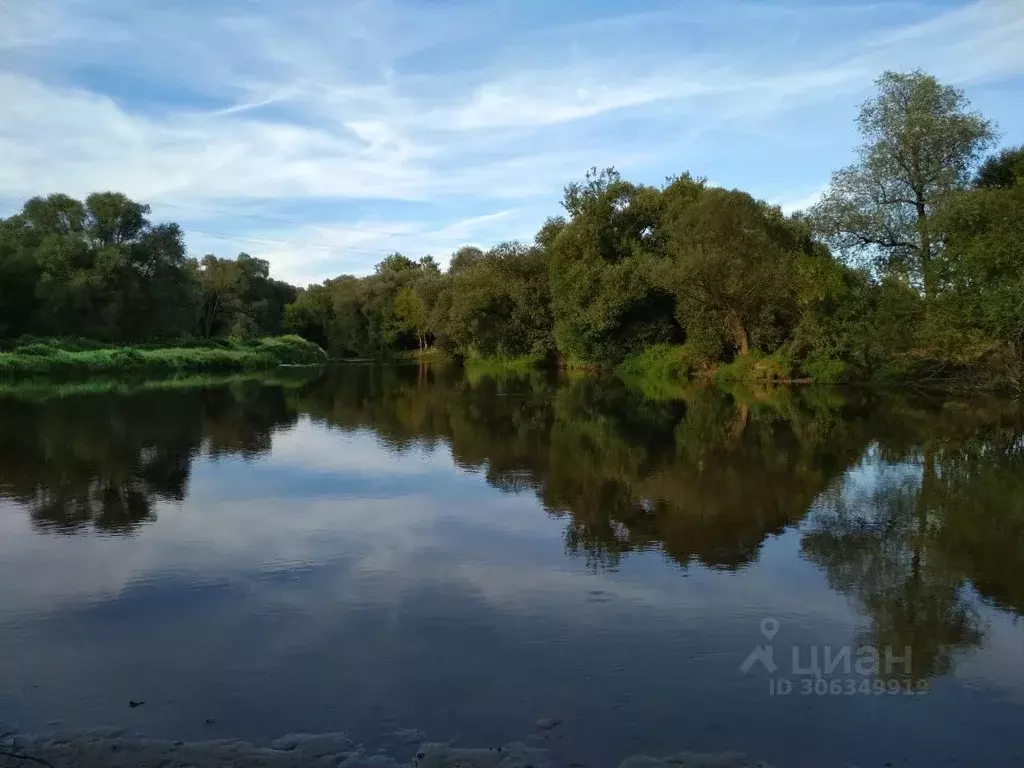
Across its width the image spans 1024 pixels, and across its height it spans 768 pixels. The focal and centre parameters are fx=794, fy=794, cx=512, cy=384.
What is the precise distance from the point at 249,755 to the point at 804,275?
110ft

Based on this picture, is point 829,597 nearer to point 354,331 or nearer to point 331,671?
point 331,671

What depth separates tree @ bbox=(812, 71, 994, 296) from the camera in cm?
3094

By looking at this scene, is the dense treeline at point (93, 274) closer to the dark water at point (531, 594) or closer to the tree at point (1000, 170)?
the dark water at point (531, 594)

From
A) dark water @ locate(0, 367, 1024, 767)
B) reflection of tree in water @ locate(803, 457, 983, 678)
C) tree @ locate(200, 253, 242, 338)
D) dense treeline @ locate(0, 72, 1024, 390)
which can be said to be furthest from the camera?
tree @ locate(200, 253, 242, 338)

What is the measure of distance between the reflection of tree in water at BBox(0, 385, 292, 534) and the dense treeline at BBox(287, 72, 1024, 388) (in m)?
22.5

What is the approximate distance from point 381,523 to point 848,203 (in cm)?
2863

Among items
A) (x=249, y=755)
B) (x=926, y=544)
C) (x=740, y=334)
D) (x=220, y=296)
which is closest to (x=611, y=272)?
(x=740, y=334)

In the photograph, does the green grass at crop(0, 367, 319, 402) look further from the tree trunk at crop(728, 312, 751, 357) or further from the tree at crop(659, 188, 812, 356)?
the tree trunk at crop(728, 312, 751, 357)

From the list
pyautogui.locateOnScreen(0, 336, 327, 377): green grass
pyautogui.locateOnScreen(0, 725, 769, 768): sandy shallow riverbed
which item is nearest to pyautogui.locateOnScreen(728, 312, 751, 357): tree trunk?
pyautogui.locateOnScreen(0, 336, 327, 377): green grass

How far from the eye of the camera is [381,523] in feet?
33.5

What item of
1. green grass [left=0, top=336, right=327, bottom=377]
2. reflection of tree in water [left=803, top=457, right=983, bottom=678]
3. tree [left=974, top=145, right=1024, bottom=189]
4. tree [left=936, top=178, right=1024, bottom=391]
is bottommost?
reflection of tree in water [left=803, top=457, right=983, bottom=678]

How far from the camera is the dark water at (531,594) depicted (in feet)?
16.1

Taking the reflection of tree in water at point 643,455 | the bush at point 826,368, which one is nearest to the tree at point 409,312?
the bush at point 826,368

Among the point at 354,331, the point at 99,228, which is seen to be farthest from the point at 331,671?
the point at 354,331
